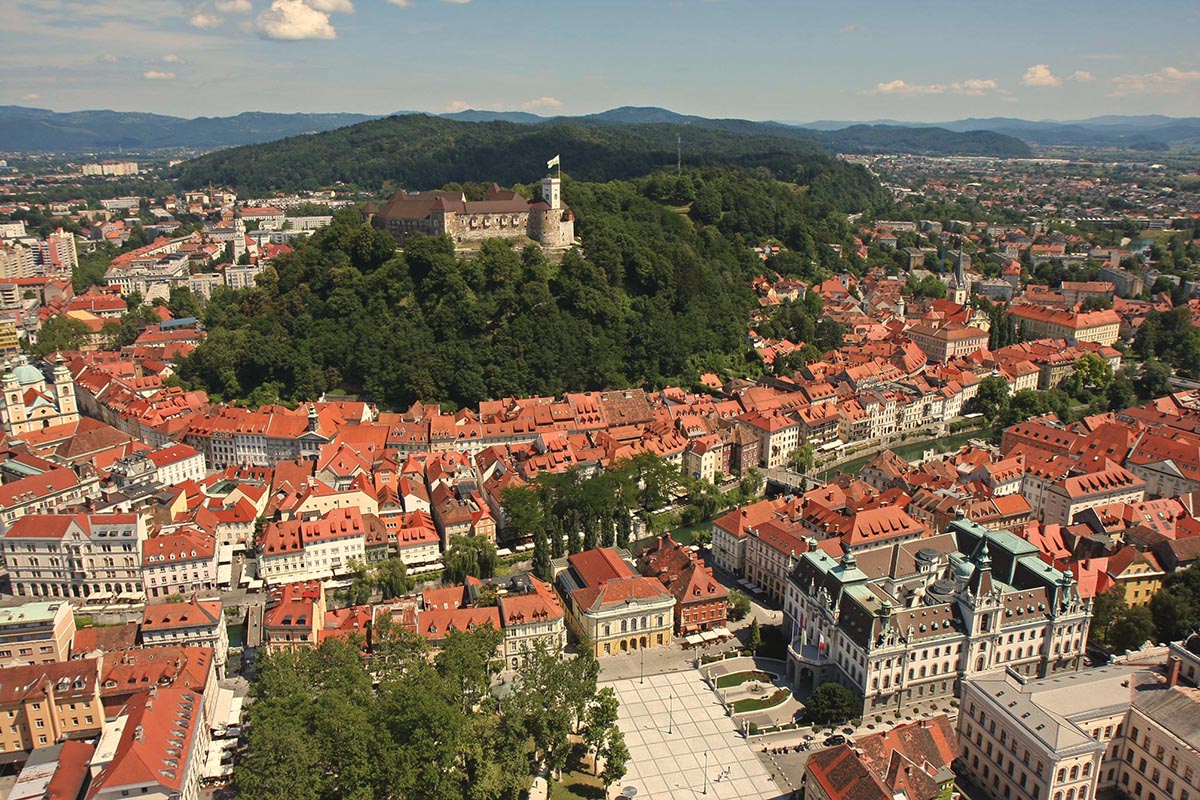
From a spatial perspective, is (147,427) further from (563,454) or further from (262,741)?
(262,741)

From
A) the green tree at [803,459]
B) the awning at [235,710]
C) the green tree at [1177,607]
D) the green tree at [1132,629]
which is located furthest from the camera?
the green tree at [803,459]

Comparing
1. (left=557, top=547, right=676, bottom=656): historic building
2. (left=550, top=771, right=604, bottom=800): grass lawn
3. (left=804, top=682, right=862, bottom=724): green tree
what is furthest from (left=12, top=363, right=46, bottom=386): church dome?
(left=804, top=682, right=862, bottom=724): green tree

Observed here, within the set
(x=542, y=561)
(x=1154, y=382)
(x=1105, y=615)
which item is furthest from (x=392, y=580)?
(x=1154, y=382)

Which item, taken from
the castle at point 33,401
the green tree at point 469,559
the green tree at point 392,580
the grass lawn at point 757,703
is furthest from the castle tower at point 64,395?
the grass lawn at point 757,703

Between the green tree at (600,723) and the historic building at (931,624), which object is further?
the historic building at (931,624)

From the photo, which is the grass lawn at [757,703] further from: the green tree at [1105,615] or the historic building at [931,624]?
the green tree at [1105,615]

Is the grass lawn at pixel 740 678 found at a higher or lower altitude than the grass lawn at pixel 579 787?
higher

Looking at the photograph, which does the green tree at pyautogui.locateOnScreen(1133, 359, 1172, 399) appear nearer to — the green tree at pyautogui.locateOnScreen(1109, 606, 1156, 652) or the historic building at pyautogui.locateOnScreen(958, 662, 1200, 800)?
the green tree at pyautogui.locateOnScreen(1109, 606, 1156, 652)

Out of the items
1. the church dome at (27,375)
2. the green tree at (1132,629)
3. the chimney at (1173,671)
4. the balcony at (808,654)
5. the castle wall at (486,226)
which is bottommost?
the balcony at (808,654)
